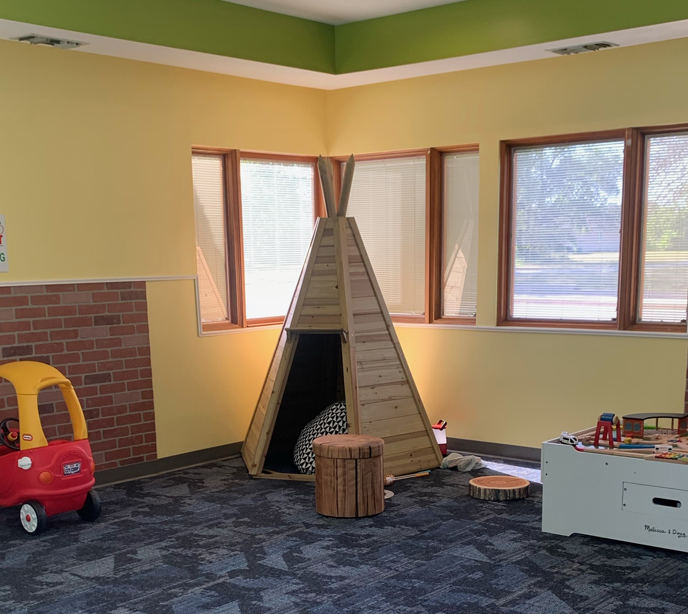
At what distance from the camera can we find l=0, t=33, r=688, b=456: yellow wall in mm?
4691

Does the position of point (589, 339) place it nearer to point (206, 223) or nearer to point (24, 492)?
point (206, 223)

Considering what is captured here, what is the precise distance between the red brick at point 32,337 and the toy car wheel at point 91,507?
993 millimetres

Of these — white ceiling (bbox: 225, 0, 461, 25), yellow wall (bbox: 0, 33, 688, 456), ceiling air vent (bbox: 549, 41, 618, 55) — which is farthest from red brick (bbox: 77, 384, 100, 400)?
ceiling air vent (bbox: 549, 41, 618, 55)

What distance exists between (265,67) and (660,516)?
3533 millimetres

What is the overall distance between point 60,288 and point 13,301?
0.94 feet

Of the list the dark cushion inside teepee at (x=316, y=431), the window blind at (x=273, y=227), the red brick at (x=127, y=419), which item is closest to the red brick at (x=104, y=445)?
the red brick at (x=127, y=419)

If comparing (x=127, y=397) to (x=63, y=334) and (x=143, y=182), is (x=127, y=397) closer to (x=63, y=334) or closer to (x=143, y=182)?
(x=63, y=334)

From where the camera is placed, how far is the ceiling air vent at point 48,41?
4230 millimetres

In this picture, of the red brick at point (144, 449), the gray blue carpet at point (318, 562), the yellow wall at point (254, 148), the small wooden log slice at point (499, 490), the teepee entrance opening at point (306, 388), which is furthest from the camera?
the teepee entrance opening at point (306, 388)

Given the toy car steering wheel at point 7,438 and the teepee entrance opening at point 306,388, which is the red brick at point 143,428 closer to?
the teepee entrance opening at point 306,388

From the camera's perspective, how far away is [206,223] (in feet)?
18.3

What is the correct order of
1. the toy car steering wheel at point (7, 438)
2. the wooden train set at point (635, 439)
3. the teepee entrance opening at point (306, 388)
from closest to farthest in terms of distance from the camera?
1. the wooden train set at point (635, 439)
2. the toy car steering wheel at point (7, 438)
3. the teepee entrance opening at point (306, 388)

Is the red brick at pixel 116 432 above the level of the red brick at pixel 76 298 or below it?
below

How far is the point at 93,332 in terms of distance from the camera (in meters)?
4.91
